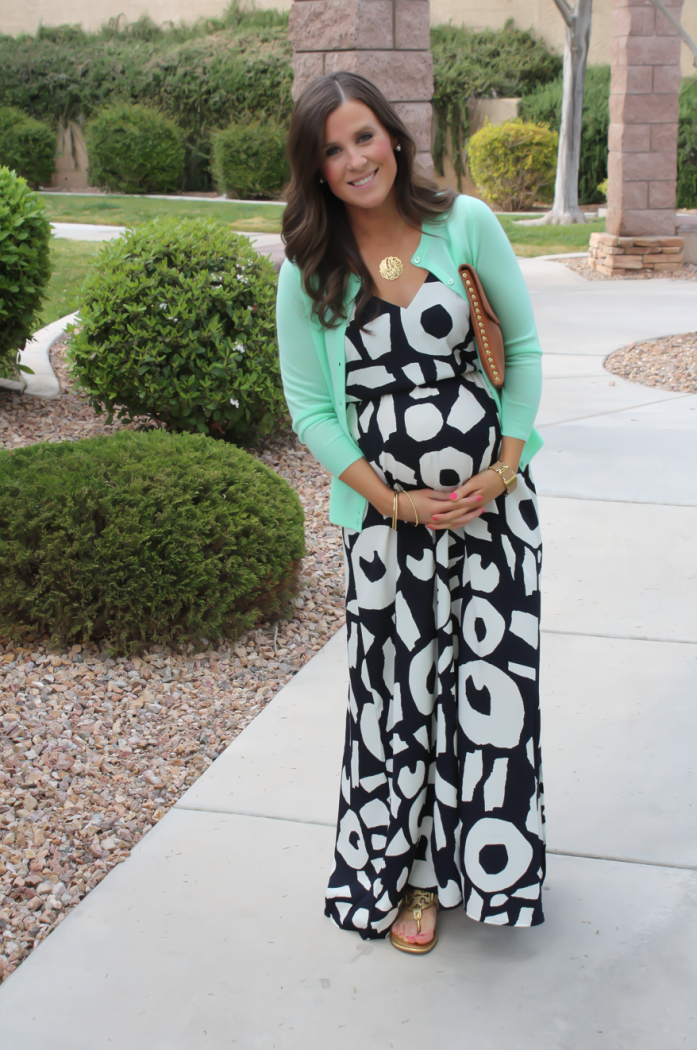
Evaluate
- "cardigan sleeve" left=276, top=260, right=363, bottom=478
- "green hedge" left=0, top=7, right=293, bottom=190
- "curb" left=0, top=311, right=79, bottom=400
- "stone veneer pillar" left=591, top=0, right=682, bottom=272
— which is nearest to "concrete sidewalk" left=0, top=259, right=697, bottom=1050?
"cardigan sleeve" left=276, top=260, right=363, bottom=478

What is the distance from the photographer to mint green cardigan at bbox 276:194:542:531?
2.04 m

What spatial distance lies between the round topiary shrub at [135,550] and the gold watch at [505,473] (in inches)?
68.0

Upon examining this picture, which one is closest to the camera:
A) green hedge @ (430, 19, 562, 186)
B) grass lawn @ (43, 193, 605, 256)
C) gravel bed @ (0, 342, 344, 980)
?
gravel bed @ (0, 342, 344, 980)

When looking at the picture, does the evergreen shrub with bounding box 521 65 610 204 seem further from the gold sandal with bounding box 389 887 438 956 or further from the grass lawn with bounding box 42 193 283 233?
the gold sandal with bounding box 389 887 438 956

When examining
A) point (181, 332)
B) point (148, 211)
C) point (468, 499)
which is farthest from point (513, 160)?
point (468, 499)

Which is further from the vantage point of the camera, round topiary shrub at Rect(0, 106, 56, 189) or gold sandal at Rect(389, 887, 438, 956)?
round topiary shrub at Rect(0, 106, 56, 189)

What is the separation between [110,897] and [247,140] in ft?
67.2

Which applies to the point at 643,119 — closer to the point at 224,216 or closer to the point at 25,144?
the point at 224,216

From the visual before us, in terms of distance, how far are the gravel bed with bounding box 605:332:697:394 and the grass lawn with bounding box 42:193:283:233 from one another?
25.5 ft

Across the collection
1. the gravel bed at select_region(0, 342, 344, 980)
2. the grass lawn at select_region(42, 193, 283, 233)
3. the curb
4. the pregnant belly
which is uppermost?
the grass lawn at select_region(42, 193, 283, 233)

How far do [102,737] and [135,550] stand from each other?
0.68m

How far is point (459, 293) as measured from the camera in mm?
2025

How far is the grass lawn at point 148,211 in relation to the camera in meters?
16.1

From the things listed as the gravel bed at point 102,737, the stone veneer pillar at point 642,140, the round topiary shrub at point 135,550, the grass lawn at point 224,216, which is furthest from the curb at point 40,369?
the stone veneer pillar at point 642,140
